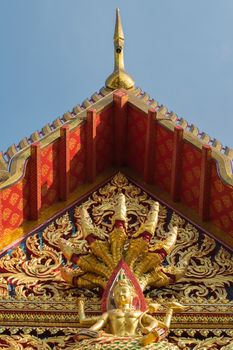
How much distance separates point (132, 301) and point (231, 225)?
92.5 inches

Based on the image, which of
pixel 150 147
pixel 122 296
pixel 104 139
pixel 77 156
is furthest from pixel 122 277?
pixel 104 139

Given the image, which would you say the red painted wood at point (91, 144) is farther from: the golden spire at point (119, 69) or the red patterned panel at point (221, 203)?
the red patterned panel at point (221, 203)

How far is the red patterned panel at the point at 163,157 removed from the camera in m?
13.4

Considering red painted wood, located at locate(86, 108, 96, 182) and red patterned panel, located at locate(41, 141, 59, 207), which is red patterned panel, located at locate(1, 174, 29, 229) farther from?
red painted wood, located at locate(86, 108, 96, 182)

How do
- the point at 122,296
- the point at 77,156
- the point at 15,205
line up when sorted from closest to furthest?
1. the point at 122,296
2. the point at 15,205
3. the point at 77,156

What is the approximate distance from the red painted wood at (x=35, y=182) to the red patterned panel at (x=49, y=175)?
155 mm

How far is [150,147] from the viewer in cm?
1359

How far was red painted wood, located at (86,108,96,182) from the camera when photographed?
44.4 ft

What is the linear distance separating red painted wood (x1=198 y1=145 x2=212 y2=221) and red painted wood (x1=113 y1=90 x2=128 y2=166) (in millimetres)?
1392

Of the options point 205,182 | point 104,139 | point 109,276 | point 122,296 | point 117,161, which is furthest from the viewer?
point 117,161

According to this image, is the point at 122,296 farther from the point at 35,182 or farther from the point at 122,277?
the point at 35,182

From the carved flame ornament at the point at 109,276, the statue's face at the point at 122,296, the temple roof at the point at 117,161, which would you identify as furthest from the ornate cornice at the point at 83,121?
the statue's face at the point at 122,296

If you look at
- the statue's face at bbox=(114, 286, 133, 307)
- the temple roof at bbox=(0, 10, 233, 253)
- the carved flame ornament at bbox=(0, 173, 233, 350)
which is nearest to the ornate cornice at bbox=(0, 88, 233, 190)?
the temple roof at bbox=(0, 10, 233, 253)

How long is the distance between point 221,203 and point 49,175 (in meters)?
1.77
